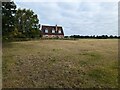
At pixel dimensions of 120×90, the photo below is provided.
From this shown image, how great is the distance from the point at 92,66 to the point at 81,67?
664 mm

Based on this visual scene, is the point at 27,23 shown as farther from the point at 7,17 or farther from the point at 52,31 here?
the point at 52,31

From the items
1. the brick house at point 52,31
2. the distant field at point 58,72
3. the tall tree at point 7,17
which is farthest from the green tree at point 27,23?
the brick house at point 52,31

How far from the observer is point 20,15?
36.2m

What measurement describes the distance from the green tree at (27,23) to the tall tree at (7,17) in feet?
34.3

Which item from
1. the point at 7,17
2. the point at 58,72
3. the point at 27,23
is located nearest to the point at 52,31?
the point at 27,23

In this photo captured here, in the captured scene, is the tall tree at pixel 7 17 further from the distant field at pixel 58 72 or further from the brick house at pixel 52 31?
the brick house at pixel 52 31

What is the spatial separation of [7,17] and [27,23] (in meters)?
14.0

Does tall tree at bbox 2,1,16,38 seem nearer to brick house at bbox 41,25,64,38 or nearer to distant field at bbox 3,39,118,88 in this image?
distant field at bbox 3,39,118,88

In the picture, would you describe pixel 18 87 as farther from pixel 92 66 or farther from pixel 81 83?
pixel 92 66

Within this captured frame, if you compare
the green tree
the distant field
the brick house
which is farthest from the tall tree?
the brick house

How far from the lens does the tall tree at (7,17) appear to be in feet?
70.5

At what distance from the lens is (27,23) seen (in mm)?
35844

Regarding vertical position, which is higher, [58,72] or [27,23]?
[27,23]

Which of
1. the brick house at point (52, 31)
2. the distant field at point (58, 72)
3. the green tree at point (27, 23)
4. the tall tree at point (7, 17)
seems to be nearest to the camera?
the distant field at point (58, 72)
